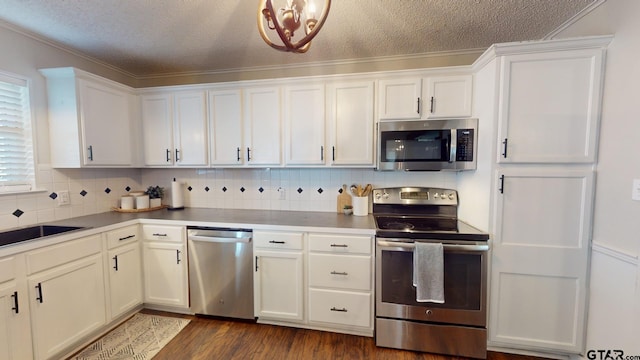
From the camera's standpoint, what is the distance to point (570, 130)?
1.72 m

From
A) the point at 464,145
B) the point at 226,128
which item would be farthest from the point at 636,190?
the point at 226,128

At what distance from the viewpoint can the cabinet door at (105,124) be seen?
229cm

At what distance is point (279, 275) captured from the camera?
7.29 ft

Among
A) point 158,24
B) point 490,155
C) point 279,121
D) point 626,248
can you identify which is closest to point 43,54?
point 158,24

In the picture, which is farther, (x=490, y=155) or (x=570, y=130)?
(x=490, y=155)

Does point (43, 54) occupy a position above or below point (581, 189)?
above

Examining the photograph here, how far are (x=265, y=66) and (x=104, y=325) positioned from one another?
2826 mm

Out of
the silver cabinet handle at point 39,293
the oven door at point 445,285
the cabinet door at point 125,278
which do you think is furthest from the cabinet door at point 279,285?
the silver cabinet handle at point 39,293

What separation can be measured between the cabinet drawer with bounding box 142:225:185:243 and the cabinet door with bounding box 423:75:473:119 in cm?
248

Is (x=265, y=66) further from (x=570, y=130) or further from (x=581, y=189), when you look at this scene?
(x=581, y=189)

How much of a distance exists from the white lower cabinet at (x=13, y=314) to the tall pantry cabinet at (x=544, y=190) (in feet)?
10.4

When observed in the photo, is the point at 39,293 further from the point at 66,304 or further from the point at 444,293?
the point at 444,293

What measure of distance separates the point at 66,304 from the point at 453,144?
320cm

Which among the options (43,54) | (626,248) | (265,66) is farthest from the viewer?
(265,66)
